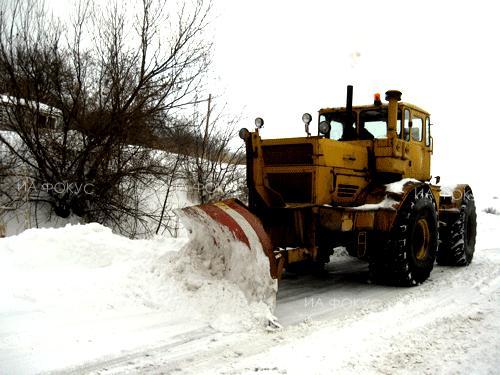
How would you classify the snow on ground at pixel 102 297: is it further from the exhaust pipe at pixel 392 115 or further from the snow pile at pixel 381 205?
the exhaust pipe at pixel 392 115

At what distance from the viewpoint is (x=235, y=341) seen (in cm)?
426

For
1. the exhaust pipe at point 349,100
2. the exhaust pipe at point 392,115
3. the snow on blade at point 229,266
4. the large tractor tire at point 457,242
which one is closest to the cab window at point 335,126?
the exhaust pipe at point 349,100

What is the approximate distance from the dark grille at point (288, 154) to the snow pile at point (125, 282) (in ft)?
5.30

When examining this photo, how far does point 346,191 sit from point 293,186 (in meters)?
0.81

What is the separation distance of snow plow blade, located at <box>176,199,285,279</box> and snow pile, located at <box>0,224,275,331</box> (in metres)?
0.13

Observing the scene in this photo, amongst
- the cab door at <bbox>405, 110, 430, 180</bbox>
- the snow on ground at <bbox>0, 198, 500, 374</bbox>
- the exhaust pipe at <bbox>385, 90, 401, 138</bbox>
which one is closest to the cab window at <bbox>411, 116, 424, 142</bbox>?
the cab door at <bbox>405, 110, 430, 180</bbox>

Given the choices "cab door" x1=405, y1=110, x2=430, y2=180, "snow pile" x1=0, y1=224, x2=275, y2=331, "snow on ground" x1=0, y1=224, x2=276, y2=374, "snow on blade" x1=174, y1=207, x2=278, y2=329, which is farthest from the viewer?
"cab door" x1=405, y1=110, x2=430, y2=180

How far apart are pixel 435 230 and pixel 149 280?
4311 mm

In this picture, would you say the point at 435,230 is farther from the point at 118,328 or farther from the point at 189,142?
the point at 189,142

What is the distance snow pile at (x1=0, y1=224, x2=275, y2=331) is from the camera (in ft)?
15.0

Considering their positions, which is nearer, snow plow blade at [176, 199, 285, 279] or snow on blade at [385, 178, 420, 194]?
snow plow blade at [176, 199, 285, 279]

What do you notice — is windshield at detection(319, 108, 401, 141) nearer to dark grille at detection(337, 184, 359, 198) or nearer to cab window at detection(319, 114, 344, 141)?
cab window at detection(319, 114, 344, 141)

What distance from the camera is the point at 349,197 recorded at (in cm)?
676

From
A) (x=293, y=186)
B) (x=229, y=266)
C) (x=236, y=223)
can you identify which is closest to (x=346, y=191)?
(x=293, y=186)
